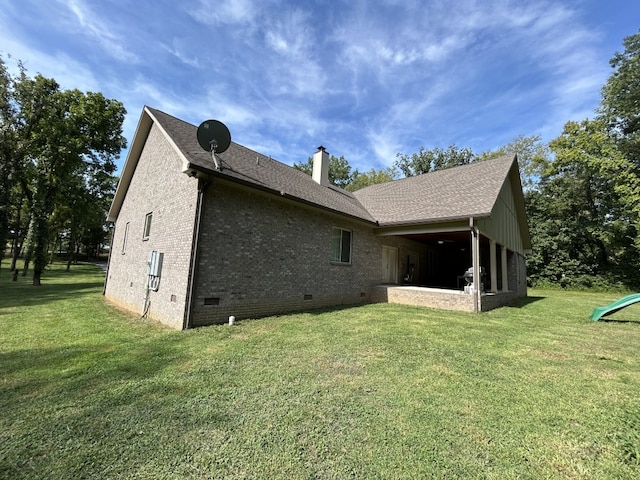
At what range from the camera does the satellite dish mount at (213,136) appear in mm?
7402

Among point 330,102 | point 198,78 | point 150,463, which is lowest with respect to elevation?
point 150,463

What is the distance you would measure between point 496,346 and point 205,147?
8.05m

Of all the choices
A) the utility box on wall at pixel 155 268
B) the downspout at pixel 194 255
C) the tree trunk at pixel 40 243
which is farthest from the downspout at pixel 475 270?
the tree trunk at pixel 40 243

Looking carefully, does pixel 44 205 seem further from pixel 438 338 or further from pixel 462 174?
pixel 462 174

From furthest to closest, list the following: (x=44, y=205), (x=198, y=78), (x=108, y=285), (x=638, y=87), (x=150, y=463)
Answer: (x=638, y=87)
(x=44, y=205)
(x=108, y=285)
(x=198, y=78)
(x=150, y=463)

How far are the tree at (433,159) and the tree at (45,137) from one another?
2894 centimetres

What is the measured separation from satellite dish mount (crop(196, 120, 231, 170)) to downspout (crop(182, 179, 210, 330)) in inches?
47.6

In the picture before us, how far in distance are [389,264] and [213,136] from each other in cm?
926

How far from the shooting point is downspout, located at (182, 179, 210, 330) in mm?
6227

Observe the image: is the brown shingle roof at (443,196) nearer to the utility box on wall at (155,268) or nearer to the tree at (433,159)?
the utility box on wall at (155,268)

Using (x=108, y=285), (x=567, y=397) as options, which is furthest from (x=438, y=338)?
(x=108, y=285)

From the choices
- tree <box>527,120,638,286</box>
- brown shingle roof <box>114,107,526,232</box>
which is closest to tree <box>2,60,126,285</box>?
brown shingle roof <box>114,107,526,232</box>

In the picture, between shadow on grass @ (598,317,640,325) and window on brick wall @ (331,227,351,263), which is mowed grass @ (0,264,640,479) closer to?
shadow on grass @ (598,317,640,325)

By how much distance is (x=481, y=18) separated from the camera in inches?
344
